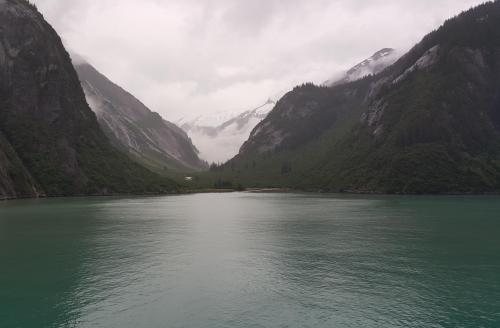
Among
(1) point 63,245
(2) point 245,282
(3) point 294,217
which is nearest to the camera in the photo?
(2) point 245,282

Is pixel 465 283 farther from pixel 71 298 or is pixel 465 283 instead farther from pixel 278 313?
pixel 71 298

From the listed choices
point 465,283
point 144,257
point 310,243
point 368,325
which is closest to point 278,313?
point 368,325

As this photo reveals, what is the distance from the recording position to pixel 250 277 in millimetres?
52156

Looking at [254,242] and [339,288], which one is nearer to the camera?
[339,288]

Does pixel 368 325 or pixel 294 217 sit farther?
pixel 294 217

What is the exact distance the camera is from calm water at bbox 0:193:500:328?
37.8 meters

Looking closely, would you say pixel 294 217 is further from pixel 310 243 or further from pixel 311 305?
pixel 311 305

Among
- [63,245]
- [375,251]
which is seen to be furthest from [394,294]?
[63,245]

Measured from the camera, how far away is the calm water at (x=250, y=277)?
3778cm

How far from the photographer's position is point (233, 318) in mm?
37500

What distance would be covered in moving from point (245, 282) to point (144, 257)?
2107cm

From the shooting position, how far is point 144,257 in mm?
63844

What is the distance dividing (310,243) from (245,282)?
28.9m

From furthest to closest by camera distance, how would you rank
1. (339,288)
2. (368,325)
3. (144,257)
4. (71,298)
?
(144,257) → (339,288) → (71,298) → (368,325)
